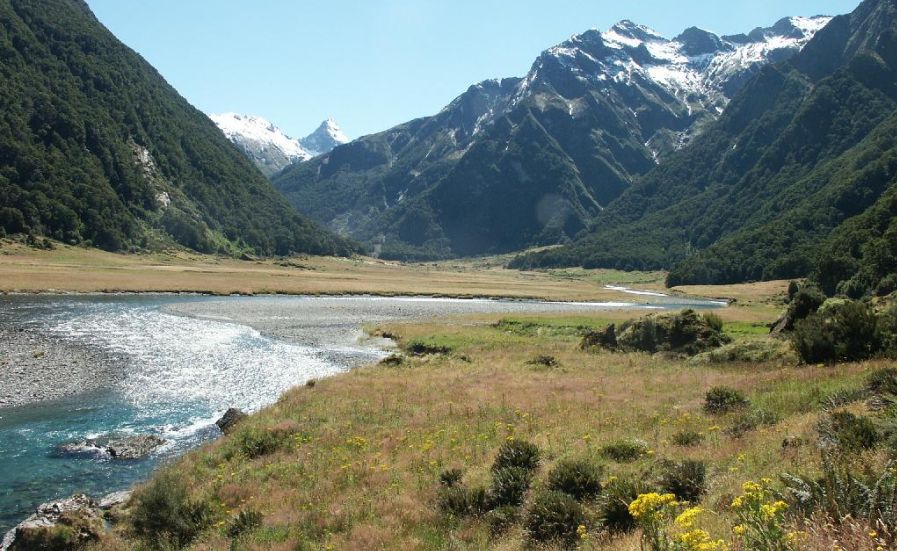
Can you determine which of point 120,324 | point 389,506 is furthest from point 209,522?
point 120,324

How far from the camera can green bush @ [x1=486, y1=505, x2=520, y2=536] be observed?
11.2m

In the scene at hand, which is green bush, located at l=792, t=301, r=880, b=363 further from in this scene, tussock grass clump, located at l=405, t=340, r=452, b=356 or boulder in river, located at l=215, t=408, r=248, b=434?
tussock grass clump, located at l=405, t=340, r=452, b=356

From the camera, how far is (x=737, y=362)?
29250 millimetres

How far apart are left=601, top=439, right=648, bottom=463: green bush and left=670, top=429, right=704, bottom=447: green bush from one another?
1056 mm

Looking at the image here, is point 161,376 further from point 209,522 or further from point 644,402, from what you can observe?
point 644,402

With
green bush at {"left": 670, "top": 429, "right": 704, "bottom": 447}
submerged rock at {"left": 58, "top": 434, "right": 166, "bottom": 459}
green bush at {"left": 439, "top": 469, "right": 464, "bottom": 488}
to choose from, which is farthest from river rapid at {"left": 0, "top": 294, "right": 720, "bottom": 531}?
green bush at {"left": 670, "top": 429, "right": 704, "bottom": 447}

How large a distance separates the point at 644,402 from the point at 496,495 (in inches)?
411

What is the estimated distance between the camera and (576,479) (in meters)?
12.1

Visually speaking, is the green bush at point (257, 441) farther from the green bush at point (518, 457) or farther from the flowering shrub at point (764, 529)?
the flowering shrub at point (764, 529)

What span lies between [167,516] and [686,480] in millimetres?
12449

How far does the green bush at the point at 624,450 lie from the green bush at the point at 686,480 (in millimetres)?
2028

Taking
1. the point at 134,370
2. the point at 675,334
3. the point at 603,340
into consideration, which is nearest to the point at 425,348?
the point at 603,340

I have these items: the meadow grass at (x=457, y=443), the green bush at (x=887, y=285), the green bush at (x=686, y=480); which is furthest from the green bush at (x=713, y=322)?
the green bush at (x=887, y=285)

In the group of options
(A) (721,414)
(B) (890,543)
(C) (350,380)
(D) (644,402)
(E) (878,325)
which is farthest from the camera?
(C) (350,380)
